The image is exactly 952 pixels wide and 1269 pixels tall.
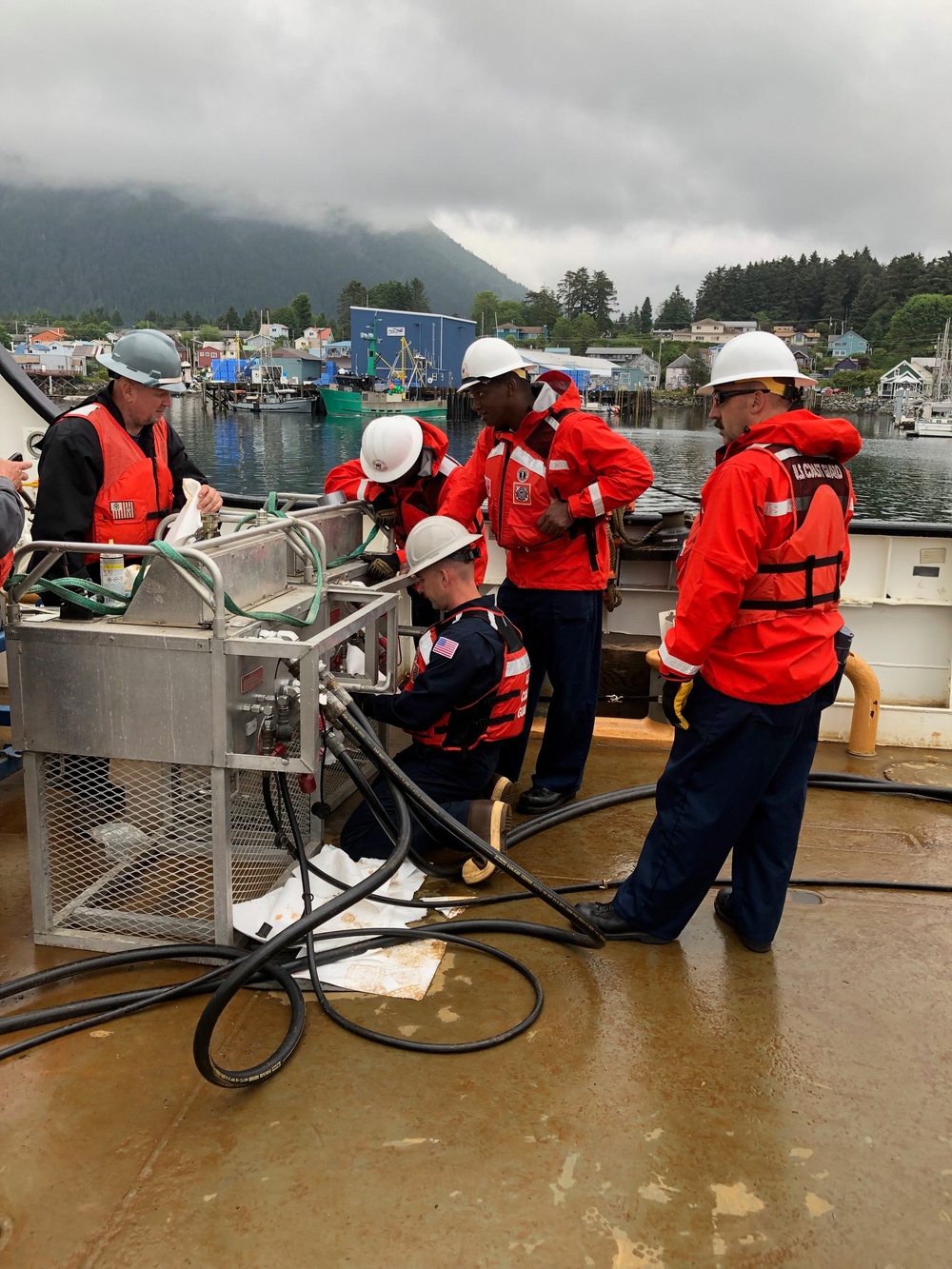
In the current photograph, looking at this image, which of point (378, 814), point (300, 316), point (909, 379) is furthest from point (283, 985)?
point (300, 316)

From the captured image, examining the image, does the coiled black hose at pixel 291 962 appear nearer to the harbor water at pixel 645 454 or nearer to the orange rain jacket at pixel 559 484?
the orange rain jacket at pixel 559 484

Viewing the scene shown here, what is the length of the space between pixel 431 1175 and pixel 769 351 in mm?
2224

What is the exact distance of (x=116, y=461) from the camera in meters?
3.39

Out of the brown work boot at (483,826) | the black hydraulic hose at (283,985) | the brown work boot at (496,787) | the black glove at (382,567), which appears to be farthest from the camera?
the black glove at (382,567)

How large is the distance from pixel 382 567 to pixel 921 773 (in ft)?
9.34

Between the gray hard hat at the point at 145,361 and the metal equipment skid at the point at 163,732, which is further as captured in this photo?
the gray hard hat at the point at 145,361

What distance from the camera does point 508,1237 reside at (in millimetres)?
1764

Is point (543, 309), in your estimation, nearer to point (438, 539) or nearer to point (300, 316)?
point (300, 316)

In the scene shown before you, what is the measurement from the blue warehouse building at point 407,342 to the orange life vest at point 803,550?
63.3 meters

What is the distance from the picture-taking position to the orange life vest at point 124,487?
11.0 ft

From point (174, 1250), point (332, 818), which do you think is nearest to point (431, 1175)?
point (174, 1250)

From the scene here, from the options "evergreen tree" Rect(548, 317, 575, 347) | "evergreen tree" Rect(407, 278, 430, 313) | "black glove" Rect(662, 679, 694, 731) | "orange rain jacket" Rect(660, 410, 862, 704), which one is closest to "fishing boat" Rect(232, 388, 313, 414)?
"evergreen tree" Rect(548, 317, 575, 347)

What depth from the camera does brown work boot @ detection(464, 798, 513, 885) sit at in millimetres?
3150

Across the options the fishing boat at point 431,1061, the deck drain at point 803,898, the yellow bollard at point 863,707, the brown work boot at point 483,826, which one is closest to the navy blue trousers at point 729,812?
the fishing boat at point 431,1061
